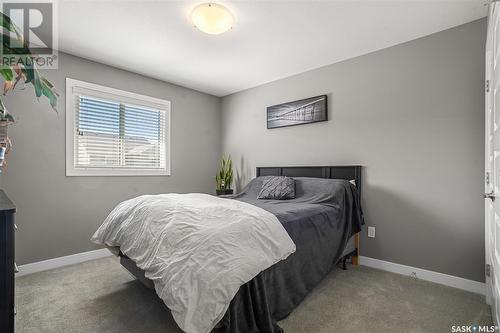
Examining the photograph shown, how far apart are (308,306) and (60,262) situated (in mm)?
2692

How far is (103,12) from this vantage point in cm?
218

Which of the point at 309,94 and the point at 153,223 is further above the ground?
the point at 309,94

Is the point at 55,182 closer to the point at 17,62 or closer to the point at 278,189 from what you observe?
the point at 17,62

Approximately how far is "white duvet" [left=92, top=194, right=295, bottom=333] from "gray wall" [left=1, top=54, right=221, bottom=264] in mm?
1412

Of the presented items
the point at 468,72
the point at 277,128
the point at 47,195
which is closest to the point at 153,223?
the point at 47,195

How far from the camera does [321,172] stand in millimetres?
3203

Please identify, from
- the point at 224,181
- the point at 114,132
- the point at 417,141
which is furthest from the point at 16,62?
the point at 224,181

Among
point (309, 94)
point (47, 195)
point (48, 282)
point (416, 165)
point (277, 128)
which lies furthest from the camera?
point (277, 128)

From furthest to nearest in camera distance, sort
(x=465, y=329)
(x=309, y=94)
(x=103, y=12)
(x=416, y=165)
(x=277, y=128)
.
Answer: (x=277, y=128) → (x=309, y=94) → (x=416, y=165) → (x=103, y=12) → (x=465, y=329)

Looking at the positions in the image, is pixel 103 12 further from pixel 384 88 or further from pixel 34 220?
pixel 384 88

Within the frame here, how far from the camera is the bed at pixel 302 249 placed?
144cm

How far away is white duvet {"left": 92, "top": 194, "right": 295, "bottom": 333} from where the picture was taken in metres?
1.23

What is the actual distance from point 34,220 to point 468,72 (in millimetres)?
4505

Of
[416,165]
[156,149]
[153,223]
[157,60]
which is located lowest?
[153,223]
